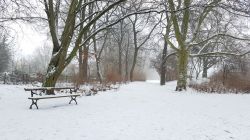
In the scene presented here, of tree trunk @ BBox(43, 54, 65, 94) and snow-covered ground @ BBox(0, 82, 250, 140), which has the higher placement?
tree trunk @ BBox(43, 54, 65, 94)

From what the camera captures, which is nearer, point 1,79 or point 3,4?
point 3,4

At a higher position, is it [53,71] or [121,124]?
[53,71]

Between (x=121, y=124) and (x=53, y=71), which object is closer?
(x=121, y=124)

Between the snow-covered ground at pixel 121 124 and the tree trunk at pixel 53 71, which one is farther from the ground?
the tree trunk at pixel 53 71

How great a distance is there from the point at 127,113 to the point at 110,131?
2727 mm

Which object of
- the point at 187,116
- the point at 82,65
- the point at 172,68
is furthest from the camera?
the point at 172,68

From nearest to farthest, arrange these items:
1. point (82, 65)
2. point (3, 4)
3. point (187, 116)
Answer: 1. point (187, 116)
2. point (3, 4)
3. point (82, 65)

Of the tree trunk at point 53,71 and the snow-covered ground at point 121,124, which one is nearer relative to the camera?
the snow-covered ground at point 121,124

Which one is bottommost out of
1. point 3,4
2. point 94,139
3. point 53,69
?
point 94,139

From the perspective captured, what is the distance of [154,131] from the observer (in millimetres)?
7172

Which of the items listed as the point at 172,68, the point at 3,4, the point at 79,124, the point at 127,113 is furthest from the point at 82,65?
the point at 172,68

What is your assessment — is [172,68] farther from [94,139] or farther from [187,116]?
[94,139]

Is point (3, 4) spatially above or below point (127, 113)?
above

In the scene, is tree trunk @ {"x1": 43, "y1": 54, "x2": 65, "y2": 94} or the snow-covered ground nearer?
the snow-covered ground
